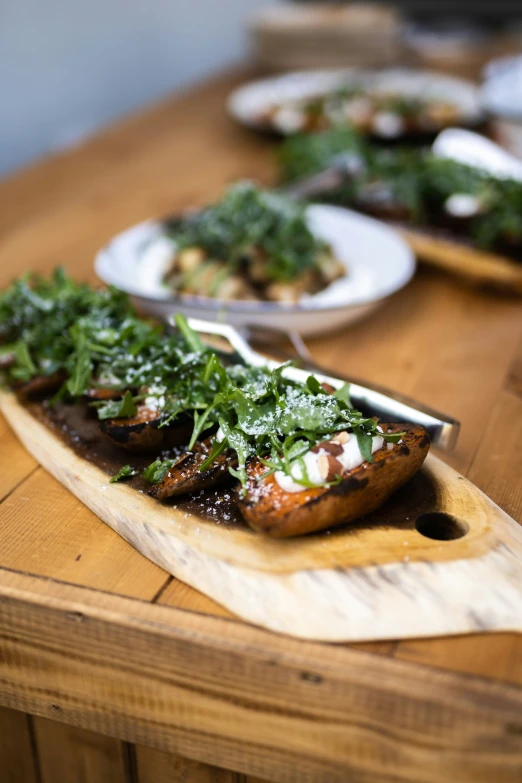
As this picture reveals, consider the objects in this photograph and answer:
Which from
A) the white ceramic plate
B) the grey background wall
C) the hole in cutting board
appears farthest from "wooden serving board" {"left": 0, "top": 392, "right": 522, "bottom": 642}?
the grey background wall

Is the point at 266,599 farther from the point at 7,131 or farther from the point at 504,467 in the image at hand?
the point at 7,131

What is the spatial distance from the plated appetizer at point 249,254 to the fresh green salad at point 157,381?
1.03 feet

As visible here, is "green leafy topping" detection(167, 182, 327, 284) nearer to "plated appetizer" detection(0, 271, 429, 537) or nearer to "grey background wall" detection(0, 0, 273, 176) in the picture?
"plated appetizer" detection(0, 271, 429, 537)

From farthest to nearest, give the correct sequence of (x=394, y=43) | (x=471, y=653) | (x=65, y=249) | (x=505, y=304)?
(x=394, y=43), (x=65, y=249), (x=505, y=304), (x=471, y=653)

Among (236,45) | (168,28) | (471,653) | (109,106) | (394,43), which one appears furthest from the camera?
(236,45)

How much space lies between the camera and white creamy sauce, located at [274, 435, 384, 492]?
3.09ft

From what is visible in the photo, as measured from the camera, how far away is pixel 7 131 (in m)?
4.47

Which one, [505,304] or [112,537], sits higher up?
[112,537]

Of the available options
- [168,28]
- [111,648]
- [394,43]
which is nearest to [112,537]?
[111,648]

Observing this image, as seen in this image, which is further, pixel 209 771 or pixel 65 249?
pixel 65 249

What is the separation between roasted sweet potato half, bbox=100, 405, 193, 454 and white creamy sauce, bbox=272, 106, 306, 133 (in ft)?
6.71

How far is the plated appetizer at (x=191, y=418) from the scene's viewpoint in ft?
3.11

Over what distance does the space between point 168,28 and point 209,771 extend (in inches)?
229

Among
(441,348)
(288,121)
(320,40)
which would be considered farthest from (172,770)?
(320,40)
